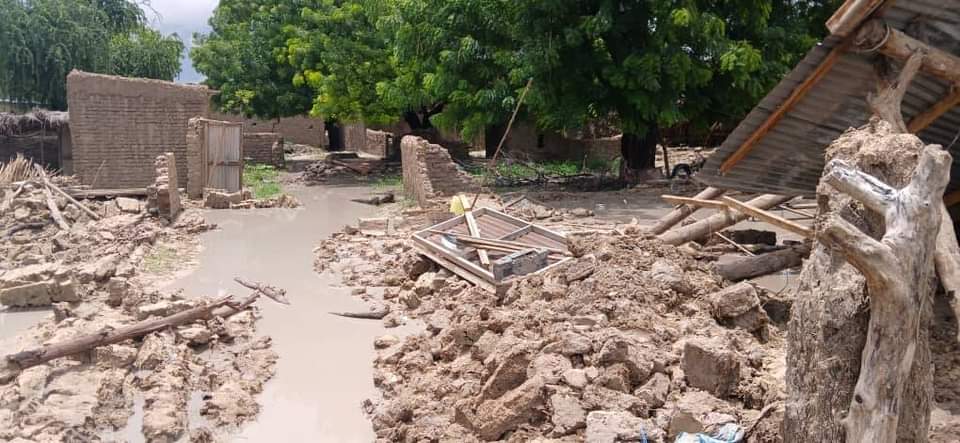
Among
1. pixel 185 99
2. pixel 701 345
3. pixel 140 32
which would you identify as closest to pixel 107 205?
pixel 185 99

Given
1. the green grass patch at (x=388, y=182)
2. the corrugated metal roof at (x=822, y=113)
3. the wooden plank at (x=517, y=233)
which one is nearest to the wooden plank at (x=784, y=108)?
the corrugated metal roof at (x=822, y=113)

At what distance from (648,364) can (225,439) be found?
9.54ft

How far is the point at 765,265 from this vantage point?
25.4 ft

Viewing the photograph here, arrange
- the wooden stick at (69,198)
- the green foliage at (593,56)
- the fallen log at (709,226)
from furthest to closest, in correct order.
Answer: the green foliage at (593,56) < the wooden stick at (69,198) < the fallen log at (709,226)

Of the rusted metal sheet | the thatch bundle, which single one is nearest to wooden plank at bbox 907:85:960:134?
the rusted metal sheet

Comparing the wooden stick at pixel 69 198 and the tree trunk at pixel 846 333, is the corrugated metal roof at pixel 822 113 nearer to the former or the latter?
the tree trunk at pixel 846 333

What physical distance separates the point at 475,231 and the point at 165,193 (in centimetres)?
690

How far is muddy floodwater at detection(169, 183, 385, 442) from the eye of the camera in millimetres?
5664

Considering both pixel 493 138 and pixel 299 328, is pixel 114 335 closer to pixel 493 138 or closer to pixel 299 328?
pixel 299 328

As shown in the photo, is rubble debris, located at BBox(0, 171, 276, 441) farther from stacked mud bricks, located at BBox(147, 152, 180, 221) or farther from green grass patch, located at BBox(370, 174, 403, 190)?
green grass patch, located at BBox(370, 174, 403, 190)

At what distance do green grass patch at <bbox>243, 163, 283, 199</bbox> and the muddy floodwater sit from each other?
10.3 ft

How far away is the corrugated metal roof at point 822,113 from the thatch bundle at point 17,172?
48.2 ft

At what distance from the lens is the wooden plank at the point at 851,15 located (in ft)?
17.7

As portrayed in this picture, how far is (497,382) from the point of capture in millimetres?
5211
